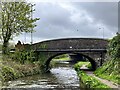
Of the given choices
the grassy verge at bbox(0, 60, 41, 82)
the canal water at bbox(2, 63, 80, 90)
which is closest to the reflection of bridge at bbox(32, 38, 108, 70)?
the grassy verge at bbox(0, 60, 41, 82)

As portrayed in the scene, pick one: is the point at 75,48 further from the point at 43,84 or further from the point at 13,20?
the point at 43,84

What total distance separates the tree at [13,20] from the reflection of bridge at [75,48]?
6.40m

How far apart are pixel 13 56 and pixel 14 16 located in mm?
6864

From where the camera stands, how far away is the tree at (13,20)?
170 feet

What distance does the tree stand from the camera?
51.7 metres

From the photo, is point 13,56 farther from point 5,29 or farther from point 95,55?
point 95,55

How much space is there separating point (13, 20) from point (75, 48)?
13.1m

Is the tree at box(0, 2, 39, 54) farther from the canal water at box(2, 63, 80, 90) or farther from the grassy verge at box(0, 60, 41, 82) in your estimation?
the canal water at box(2, 63, 80, 90)

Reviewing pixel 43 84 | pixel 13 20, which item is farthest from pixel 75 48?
pixel 43 84

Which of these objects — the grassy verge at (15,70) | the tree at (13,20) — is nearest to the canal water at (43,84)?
the grassy verge at (15,70)

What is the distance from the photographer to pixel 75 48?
2272 inches

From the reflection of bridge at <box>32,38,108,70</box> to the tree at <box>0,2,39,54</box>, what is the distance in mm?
6404

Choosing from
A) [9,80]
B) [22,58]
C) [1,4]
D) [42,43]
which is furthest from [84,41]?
[9,80]

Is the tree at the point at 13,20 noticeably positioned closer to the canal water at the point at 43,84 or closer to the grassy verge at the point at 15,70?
the grassy verge at the point at 15,70
